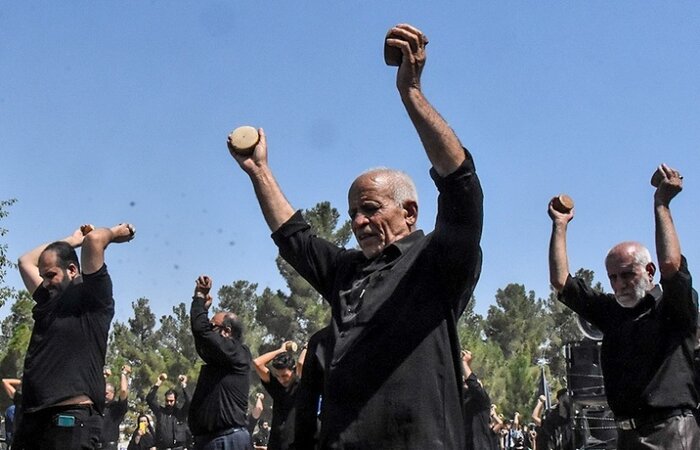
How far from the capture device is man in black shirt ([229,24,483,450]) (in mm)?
3479

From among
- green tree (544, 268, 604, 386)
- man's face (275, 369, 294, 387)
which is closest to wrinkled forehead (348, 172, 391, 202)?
man's face (275, 369, 294, 387)

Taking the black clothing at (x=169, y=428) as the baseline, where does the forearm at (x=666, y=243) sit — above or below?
below

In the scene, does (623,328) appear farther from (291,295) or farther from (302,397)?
(291,295)

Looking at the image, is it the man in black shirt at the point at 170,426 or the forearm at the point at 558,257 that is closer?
the forearm at the point at 558,257

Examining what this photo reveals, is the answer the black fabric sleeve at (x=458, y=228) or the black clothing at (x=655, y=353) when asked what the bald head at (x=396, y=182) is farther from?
the black clothing at (x=655, y=353)

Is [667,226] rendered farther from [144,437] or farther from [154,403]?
[144,437]

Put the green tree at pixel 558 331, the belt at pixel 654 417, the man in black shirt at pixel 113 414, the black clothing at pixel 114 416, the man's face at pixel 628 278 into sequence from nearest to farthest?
the belt at pixel 654 417, the man's face at pixel 628 278, the man in black shirt at pixel 113 414, the black clothing at pixel 114 416, the green tree at pixel 558 331

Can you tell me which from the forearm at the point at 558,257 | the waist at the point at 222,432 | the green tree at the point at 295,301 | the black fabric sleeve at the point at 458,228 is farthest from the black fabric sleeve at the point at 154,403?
the green tree at the point at 295,301

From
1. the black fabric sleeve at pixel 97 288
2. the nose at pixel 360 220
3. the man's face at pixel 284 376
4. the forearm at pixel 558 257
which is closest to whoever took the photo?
the nose at pixel 360 220

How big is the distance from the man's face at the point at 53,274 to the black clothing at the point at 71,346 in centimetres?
14

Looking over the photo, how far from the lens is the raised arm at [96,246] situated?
6891 mm

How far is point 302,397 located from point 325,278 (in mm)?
514

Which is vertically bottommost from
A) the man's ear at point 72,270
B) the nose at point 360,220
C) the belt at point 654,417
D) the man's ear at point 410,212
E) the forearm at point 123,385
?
the belt at point 654,417

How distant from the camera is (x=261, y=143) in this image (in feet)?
14.8
